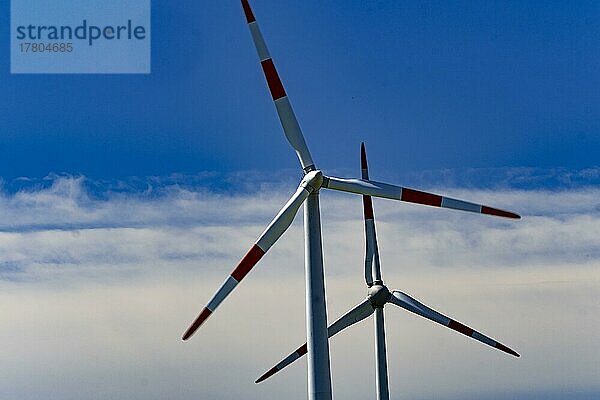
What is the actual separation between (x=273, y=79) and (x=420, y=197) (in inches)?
329

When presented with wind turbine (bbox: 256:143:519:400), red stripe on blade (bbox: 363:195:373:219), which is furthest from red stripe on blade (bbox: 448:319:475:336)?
red stripe on blade (bbox: 363:195:373:219)

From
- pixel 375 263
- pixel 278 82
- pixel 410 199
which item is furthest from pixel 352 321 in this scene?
pixel 278 82

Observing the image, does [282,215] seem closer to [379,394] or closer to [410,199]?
[410,199]

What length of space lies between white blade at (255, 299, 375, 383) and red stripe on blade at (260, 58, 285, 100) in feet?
56.8

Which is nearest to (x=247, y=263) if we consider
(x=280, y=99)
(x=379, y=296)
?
(x=280, y=99)

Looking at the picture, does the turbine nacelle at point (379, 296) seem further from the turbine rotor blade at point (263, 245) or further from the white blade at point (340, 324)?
the turbine rotor blade at point (263, 245)

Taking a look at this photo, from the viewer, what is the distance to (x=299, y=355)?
5775 cm

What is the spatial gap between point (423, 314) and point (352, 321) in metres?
4.10

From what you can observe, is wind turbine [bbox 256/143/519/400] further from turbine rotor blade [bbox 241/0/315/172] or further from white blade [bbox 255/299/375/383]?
turbine rotor blade [bbox 241/0/315/172]

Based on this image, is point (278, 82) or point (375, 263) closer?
point (278, 82)

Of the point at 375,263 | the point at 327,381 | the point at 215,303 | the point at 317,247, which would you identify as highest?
the point at 375,263

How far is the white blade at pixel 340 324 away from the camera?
5775cm

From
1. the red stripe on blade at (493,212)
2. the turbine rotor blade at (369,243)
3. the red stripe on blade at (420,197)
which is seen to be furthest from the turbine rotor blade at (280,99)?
the turbine rotor blade at (369,243)

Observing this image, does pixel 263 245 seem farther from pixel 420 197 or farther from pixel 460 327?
pixel 460 327
